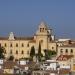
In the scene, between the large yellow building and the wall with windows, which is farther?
the large yellow building

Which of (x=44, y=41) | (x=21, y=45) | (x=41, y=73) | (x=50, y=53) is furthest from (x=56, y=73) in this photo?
(x=21, y=45)

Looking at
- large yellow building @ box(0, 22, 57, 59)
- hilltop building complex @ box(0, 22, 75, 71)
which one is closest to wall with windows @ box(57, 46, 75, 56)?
hilltop building complex @ box(0, 22, 75, 71)

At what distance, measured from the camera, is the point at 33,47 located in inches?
4318

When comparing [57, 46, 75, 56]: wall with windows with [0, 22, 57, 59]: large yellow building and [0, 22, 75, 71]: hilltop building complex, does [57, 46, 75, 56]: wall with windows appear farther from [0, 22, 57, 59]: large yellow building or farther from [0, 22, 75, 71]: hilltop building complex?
[0, 22, 57, 59]: large yellow building

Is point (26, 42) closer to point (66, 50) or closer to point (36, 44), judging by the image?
point (36, 44)

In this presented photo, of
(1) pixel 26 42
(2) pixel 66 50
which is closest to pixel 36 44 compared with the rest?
(1) pixel 26 42

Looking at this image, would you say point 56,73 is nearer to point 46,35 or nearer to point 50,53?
point 50,53

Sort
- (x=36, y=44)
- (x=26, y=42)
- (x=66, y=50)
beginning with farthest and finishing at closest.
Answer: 1. (x=26, y=42)
2. (x=36, y=44)
3. (x=66, y=50)

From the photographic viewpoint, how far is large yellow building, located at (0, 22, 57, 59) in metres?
110

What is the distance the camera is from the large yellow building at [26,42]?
110m

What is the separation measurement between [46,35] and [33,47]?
2.93 metres

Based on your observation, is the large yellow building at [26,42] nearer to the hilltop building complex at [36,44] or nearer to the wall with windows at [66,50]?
the hilltop building complex at [36,44]

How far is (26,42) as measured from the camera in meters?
115

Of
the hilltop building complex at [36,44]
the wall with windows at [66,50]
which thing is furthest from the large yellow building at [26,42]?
the wall with windows at [66,50]
